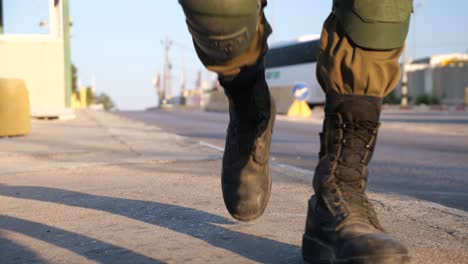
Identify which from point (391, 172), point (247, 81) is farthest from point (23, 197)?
point (391, 172)

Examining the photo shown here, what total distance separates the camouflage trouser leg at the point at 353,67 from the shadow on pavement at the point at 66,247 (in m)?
0.74

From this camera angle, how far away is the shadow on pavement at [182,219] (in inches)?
78.4

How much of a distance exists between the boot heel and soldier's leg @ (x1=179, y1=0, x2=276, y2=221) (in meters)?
0.31

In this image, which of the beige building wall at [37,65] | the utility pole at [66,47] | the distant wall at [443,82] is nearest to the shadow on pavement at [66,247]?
the beige building wall at [37,65]

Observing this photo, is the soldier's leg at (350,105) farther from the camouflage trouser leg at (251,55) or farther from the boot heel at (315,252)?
the camouflage trouser leg at (251,55)

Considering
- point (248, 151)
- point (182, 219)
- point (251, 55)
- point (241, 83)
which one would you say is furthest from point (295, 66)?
point (251, 55)

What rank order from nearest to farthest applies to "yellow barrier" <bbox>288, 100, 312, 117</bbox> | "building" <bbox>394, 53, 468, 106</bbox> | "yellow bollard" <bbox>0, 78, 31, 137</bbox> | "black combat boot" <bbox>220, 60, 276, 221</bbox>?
"black combat boot" <bbox>220, 60, 276, 221</bbox> < "yellow bollard" <bbox>0, 78, 31, 137</bbox> < "yellow barrier" <bbox>288, 100, 312, 117</bbox> < "building" <bbox>394, 53, 468, 106</bbox>

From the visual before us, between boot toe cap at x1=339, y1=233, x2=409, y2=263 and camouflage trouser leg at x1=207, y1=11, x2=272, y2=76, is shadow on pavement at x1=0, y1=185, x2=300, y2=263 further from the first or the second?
camouflage trouser leg at x1=207, y1=11, x2=272, y2=76

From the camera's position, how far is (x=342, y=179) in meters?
1.83

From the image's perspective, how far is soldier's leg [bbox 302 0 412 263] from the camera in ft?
5.75

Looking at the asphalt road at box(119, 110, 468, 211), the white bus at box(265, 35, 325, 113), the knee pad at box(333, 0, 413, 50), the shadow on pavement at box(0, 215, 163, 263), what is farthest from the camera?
the white bus at box(265, 35, 325, 113)

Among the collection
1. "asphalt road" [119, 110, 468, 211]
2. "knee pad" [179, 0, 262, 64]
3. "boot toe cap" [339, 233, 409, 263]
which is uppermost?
"knee pad" [179, 0, 262, 64]

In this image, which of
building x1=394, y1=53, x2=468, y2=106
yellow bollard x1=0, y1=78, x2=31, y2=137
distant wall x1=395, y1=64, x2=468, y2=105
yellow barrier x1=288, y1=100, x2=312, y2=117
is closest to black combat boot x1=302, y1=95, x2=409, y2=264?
yellow bollard x1=0, y1=78, x2=31, y2=137

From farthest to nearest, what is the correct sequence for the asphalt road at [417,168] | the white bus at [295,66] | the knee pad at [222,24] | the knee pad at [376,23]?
the white bus at [295,66] < the asphalt road at [417,168] < the knee pad at [376,23] < the knee pad at [222,24]
